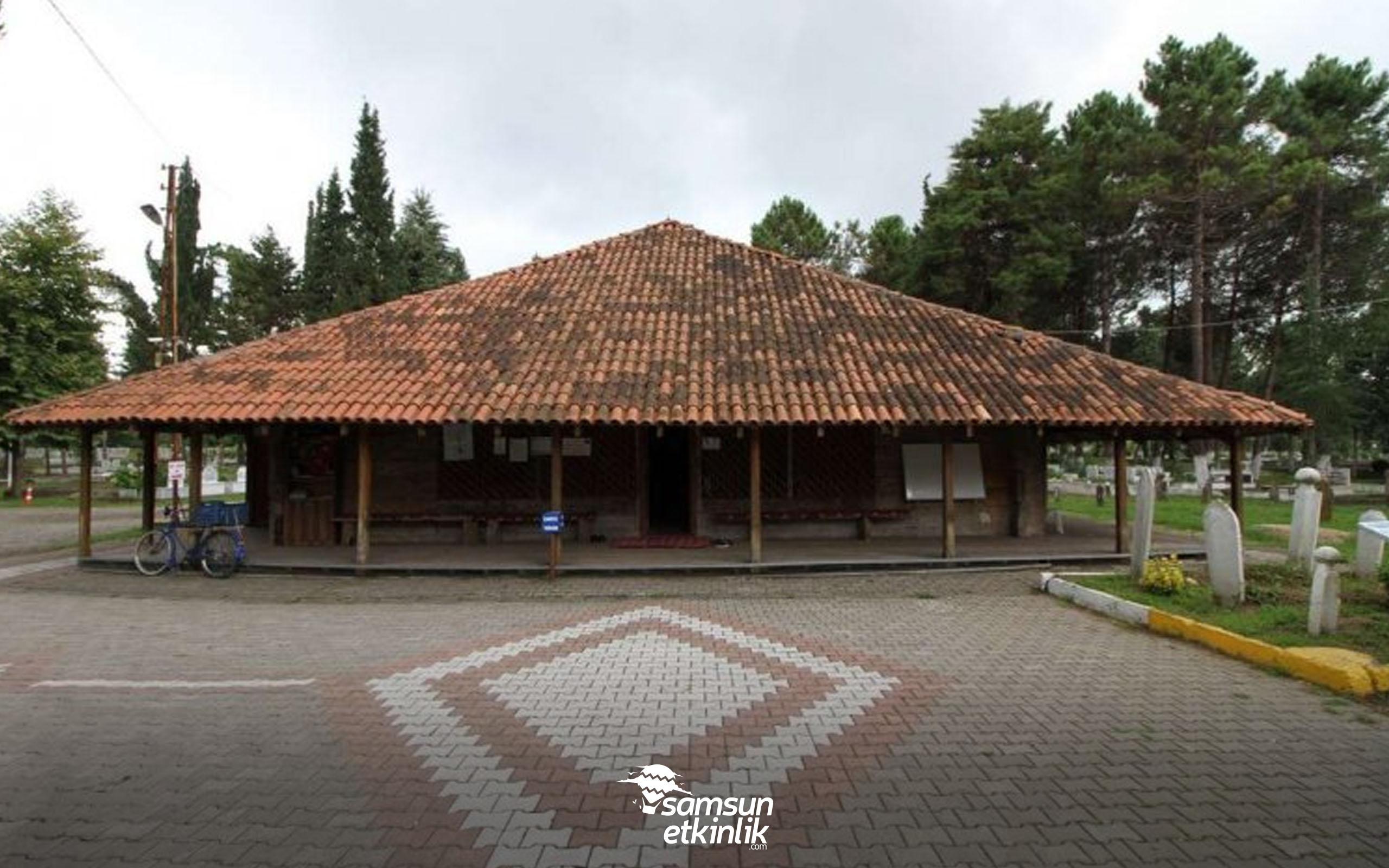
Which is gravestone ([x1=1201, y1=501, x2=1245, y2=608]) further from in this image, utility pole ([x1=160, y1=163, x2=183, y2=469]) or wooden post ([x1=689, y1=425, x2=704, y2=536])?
utility pole ([x1=160, y1=163, x2=183, y2=469])

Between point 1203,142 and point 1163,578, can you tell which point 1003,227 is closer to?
point 1203,142

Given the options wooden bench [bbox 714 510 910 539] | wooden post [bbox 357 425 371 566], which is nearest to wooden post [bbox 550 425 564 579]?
wooden post [bbox 357 425 371 566]

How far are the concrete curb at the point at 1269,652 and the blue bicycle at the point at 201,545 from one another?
11682 mm

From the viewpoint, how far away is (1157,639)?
733 cm

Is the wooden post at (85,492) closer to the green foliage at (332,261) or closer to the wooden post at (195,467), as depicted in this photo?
the wooden post at (195,467)

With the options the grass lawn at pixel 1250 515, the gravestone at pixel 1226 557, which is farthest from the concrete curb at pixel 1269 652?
the grass lawn at pixel 1250 515

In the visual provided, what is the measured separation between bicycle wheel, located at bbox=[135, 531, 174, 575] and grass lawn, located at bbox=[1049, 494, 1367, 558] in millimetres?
17439

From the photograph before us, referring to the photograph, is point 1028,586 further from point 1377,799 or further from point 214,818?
point 214,818

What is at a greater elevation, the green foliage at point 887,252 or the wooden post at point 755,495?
the green foliage at point 887,252

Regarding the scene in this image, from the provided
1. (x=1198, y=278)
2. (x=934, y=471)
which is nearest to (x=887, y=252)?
(x=1198, y=278)

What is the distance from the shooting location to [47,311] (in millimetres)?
29672

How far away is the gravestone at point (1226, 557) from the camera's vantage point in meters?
7.92

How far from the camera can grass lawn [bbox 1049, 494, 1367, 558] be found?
1434 cm

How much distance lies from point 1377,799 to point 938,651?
3.25 metres
